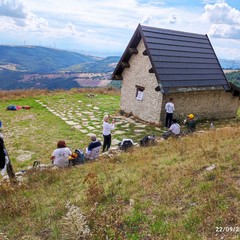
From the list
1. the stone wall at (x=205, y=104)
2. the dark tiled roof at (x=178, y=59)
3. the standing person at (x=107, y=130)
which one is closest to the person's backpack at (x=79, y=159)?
the standing person at (x=107, y=130)

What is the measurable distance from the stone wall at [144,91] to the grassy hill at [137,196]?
569 centimetres

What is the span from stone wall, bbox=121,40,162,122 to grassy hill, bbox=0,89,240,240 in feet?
18.7

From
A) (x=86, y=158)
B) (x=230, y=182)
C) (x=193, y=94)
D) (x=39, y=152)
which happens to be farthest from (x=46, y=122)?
(x=230, y=182)

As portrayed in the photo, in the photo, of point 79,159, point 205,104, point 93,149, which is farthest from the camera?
point 205,104

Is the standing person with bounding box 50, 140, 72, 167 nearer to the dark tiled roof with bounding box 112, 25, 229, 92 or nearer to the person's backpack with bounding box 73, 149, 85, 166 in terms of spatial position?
the person's backpack with bounding box 73, 149, 85, 166

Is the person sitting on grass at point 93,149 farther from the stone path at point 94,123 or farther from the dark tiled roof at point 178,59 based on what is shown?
the dark tiled roof at point 178,59

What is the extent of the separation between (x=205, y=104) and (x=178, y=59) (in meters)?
3.31

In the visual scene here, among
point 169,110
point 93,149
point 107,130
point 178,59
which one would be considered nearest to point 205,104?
point 178,59

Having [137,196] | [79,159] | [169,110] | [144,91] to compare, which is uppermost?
[144,91]

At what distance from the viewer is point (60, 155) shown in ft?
28.8

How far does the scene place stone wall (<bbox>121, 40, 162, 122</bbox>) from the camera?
50.5 ft

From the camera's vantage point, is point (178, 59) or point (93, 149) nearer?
point (93, 149)

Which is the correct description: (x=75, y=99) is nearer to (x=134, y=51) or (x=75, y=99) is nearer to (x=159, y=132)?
(x=134, y=51)

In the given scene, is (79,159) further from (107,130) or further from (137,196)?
(137,196)
